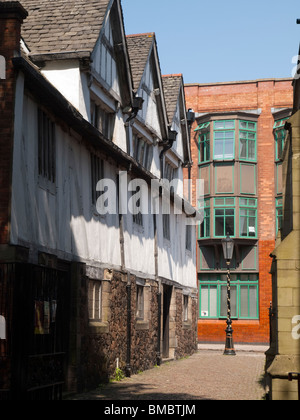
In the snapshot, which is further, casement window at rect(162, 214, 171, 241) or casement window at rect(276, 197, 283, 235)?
casement window at rect(276, 197, 283, 235)

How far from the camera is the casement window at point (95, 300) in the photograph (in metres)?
15.5

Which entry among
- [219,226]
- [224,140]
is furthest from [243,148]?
[219,226]

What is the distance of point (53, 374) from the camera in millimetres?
11625

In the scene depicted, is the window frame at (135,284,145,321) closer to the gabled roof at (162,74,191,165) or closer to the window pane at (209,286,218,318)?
the gabled roof at (162,74,191,165)

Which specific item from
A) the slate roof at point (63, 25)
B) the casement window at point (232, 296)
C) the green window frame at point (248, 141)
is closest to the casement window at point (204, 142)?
the green window frame at point (248, 141)

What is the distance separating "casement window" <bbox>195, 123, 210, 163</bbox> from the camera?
4338 cm

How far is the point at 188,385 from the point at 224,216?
2718cm

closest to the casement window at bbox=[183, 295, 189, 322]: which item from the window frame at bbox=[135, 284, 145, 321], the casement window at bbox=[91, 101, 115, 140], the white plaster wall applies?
the window frame at bbox=[135, 284, 145, 321]

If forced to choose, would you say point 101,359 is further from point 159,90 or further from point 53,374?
point 159,90

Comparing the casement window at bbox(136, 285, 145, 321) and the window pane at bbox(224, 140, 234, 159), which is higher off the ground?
the window pane at bbox(224, 140, 234, 159)

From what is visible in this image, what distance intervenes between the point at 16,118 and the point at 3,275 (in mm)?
2665

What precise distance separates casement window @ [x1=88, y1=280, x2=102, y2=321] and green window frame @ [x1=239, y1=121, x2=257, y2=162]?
1097 inches

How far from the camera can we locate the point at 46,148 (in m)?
13.1
